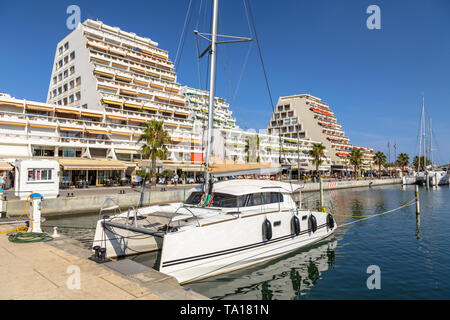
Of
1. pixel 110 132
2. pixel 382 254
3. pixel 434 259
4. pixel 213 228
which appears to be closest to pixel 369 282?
pixel 382 254

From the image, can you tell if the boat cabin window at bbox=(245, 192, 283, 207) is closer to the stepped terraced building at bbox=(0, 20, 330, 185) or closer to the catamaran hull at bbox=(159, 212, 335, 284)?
the catamaran hull at bbox=(159, 212, 335, 284)

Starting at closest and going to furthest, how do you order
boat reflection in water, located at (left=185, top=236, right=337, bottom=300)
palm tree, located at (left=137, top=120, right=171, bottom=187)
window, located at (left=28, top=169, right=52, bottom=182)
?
boat reflection in water, located at (left=185, top=236, right=337, bottom=300) < window, located at (left=28, top=169, right=52, bottom=182) < palm tree, located at (left=137, top=120, right=171, bottom=187)

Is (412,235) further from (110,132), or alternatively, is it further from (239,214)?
(110,132)

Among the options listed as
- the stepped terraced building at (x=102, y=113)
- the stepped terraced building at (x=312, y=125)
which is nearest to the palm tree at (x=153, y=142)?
the stepped terraced building at (x=102, y=113)

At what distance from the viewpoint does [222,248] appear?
8133 mm

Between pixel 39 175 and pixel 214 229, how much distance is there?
16.3 m

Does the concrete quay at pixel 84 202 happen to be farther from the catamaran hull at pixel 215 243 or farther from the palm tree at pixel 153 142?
the catamaran hull at pixel 215 243

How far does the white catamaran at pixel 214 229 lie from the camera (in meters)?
7.36

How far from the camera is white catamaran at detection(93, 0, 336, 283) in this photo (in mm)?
7359

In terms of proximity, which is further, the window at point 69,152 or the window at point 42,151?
the window at point 69,152

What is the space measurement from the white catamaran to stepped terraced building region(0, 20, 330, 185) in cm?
734

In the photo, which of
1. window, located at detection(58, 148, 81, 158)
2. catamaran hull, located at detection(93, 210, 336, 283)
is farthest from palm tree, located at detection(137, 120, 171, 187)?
catamaran hull, located at detection(93, 210, 336, 283)

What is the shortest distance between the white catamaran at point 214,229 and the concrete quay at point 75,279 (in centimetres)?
73
